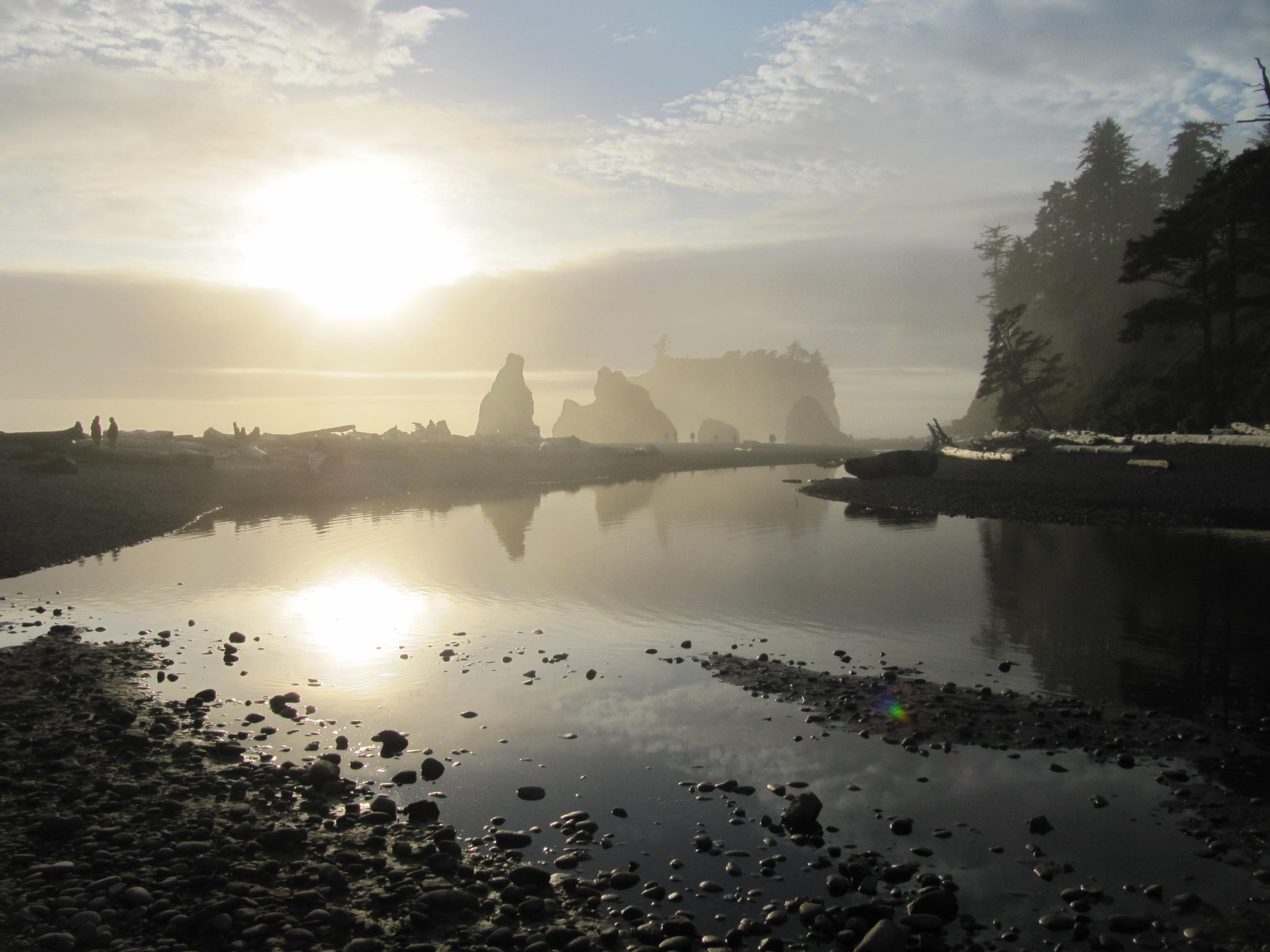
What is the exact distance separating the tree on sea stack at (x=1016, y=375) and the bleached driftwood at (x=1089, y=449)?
1608cm

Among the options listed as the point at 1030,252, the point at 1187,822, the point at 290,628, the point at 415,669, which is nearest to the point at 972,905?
the point at 1187,822

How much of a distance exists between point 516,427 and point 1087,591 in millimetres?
107505

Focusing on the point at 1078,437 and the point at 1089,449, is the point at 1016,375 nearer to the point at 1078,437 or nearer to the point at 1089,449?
the point at 1078,437

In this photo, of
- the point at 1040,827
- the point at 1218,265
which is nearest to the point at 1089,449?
the point at 1218,265

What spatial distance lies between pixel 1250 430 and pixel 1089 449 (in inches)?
331

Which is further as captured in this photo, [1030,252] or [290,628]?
[1030,252]

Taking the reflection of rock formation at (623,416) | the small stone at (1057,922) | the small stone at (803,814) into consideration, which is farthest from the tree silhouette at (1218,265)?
the reflection of rock formation at (623,416)

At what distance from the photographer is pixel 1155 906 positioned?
6.20m

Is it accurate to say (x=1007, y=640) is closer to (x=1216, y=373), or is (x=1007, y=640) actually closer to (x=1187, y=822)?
(x=1187, y=822)

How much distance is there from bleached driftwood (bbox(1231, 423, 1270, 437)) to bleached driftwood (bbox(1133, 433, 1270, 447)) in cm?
25

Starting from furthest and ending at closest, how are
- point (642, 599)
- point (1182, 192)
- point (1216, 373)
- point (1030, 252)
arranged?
point (1030, 252), point (1182, 192), point (1216, 373), point (642, 599)

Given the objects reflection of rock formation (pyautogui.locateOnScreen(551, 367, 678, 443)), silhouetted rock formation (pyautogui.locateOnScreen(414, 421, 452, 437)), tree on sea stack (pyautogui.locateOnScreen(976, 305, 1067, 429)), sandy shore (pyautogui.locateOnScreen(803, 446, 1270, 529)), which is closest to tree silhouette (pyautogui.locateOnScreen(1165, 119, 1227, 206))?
tree on sea stack (pyautogui.locateOnScreen(976, 305, 1067, 429))

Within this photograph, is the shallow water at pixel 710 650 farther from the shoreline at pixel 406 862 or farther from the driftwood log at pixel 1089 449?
the driftwood log at pixel 1089 449

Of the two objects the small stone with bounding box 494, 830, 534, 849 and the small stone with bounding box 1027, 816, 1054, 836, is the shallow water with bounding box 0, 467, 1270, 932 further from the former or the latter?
the small stone with bounding box 494, 830, 534, 849
